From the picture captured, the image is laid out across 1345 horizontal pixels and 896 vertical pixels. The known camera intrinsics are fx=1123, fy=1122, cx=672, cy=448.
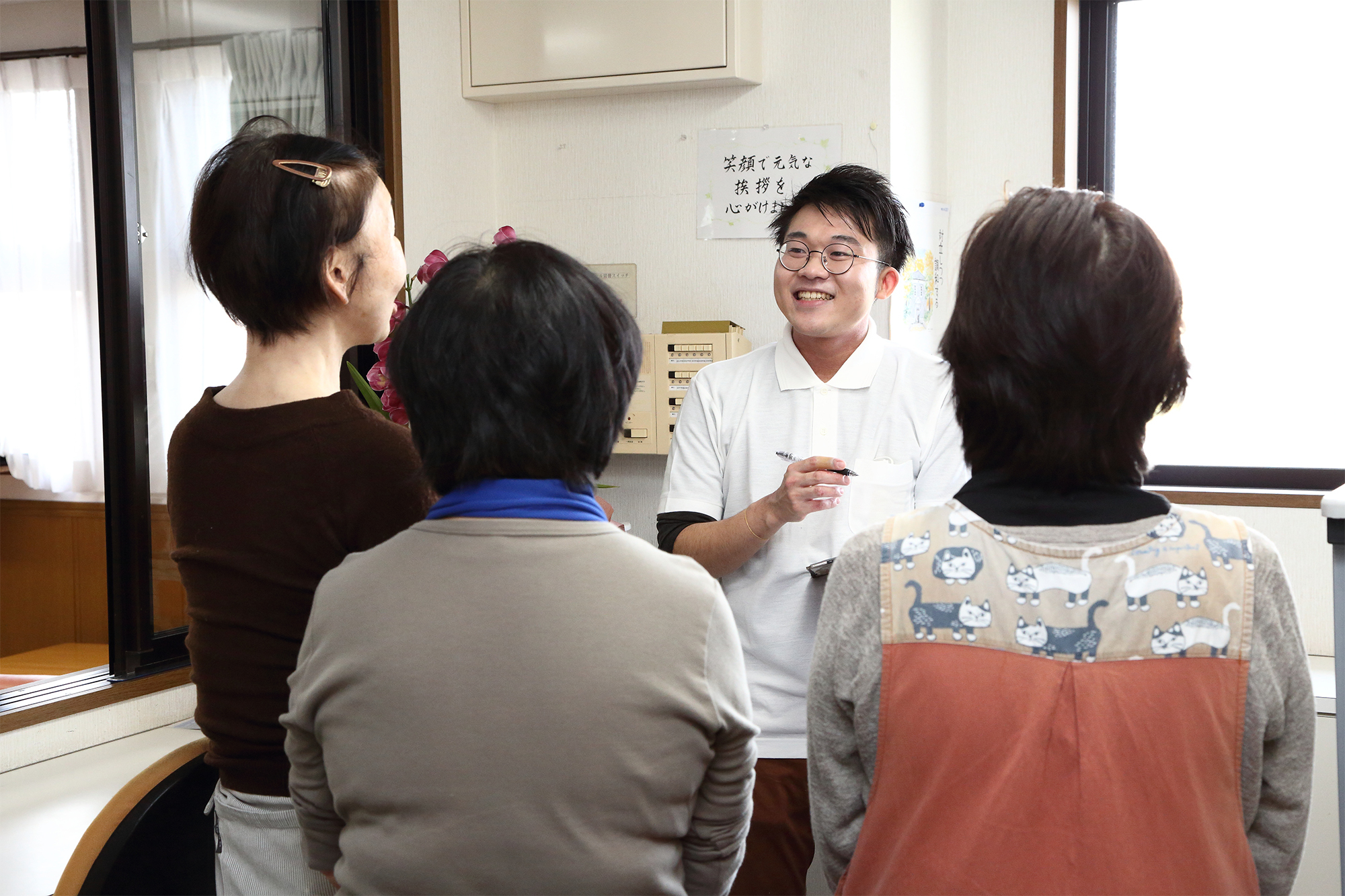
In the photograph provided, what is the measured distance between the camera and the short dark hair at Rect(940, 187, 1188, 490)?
0.87 metres

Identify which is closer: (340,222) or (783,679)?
(340,222)

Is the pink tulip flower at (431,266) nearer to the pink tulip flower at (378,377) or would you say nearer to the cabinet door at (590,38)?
the pink tulip flower at (378,377)

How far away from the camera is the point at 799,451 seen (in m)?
1.73

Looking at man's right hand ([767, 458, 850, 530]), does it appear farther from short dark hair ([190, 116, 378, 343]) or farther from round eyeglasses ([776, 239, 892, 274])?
short dark hair ([190, 116, 378, 343])

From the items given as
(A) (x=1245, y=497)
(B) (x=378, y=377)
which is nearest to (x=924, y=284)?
(A) (x=1245, y=497)

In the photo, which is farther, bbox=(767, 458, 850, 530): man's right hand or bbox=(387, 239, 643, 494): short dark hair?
bbox=(767, 458, 850, 530): man's right hand

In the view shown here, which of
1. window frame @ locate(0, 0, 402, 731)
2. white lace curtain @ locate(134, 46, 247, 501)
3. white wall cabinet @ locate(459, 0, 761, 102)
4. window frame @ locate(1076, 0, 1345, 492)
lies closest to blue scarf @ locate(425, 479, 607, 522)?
window frame @ locate(0, 0, 402, 731)

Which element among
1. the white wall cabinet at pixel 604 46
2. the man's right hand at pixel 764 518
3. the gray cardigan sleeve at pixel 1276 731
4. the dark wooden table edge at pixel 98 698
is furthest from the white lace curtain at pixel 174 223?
the gray cardigan sleeve at pixel 1276 731

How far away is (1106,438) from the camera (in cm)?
88

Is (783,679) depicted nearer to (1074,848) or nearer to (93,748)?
(1074,848)

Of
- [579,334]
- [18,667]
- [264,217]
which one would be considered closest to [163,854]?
[264,217]

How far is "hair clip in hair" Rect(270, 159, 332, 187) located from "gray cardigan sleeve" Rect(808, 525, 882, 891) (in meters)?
0.60

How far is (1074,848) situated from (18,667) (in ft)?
8.02

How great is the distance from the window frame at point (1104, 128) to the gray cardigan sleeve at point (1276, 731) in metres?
1.94
